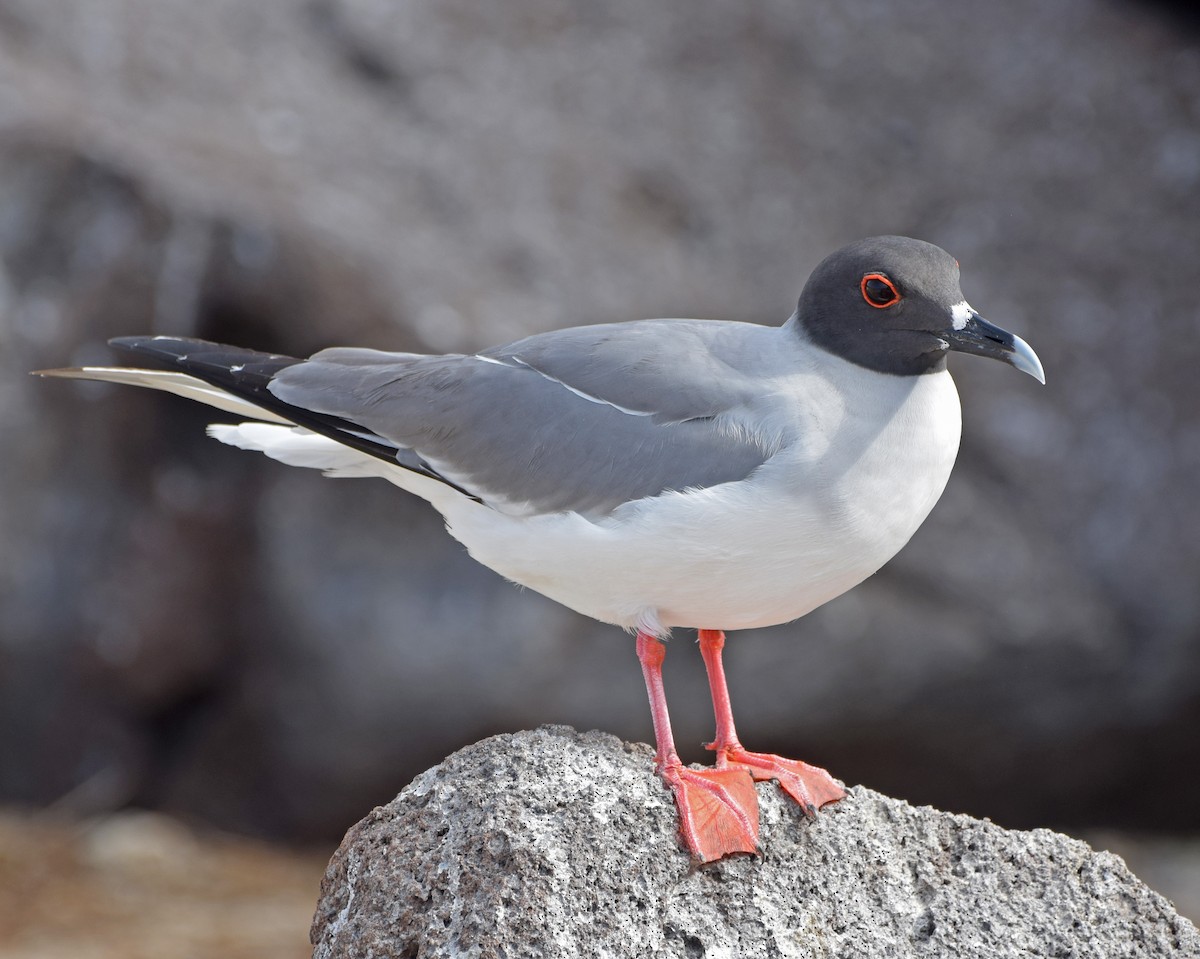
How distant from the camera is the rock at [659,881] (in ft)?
10.2

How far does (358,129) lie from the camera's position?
26.4 feet

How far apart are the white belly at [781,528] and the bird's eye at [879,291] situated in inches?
7.4

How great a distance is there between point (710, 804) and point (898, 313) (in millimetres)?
1284

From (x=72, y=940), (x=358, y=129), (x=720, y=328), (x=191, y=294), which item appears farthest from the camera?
(x=358, y=129)

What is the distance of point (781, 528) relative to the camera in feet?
11.1

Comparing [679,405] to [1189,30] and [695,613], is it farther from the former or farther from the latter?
[1189,30]

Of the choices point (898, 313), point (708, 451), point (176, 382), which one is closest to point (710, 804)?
point (708, 451)

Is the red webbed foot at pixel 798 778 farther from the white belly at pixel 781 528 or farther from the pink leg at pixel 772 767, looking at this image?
the white belly at pixel 781 528

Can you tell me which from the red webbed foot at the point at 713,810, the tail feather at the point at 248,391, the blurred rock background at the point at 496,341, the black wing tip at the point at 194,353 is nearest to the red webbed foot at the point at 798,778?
the red webbed foot at the point at 713,810

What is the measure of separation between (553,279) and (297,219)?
4.50 feet

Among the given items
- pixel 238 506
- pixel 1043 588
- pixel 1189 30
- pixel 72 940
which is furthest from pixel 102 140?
pixel 1189 30

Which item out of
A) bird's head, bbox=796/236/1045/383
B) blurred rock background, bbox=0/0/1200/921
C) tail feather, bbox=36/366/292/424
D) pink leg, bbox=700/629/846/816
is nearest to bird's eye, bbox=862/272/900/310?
bird's head, bbox=796/236/1045/383

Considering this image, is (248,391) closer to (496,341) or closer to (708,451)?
(708,451)

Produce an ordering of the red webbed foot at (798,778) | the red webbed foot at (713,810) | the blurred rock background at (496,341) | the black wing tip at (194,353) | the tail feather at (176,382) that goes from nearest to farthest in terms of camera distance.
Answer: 1. the red webbed foot at (713,810)
2. the red webbed foot at (798,778)
3. the tail feather at (176,382)
4. the black wing tip at (194,353)
5. the blurred rock background at (496,341)
